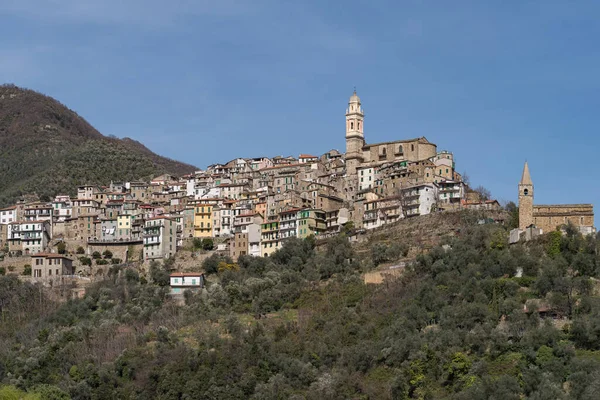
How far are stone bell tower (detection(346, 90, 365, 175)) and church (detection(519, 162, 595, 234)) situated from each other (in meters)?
19.1

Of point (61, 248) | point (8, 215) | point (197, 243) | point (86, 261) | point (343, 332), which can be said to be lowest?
point (343, 332)

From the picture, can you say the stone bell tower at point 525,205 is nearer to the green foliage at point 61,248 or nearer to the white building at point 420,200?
the white building at point 420,200

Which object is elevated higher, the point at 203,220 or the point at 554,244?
the point at 203,220

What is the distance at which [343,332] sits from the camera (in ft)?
177

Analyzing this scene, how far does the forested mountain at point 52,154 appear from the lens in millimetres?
93125

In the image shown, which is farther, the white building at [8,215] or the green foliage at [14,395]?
the white building at [8,215]

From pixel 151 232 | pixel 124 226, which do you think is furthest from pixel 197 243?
pixel 124 226

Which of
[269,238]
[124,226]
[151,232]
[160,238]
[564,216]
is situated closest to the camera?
[564,216]

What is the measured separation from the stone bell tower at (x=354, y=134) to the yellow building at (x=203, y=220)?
9420mm

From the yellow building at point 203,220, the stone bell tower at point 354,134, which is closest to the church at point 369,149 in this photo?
the stone bell tower at point 354,134

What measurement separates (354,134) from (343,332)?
26954 mm

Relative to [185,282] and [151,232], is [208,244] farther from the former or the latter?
[185,282]

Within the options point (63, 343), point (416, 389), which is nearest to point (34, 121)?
point (63, 343)

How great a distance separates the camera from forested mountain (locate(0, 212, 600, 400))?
47375 millimetres
